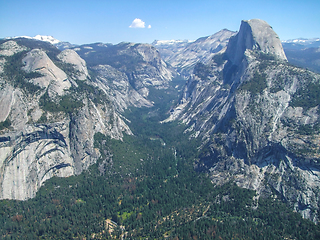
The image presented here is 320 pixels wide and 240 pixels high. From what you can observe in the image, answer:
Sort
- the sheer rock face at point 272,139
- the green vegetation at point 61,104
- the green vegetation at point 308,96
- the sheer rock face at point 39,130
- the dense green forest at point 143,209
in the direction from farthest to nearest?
the green vegetation at point 61,104, the green vegetation at point 308,96, the sheer rock face at point 39,130, the sheer rock face at point 272,139, the dense green forest at point 143,209

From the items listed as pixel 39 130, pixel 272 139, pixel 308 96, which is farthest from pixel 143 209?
pixel 308 96

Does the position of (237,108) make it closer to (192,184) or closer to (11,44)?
(192,184)

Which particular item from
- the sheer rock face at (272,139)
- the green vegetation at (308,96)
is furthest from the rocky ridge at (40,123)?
the green vegetation at (308,96)

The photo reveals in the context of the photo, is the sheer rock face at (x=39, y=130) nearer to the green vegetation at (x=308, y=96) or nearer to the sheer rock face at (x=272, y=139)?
the sheer rock face at (x=272, y=139)

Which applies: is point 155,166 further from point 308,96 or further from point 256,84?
point 308,96

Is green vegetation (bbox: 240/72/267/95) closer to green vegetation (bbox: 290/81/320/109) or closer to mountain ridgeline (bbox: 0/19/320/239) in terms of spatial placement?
mountain ridgeline (bbox: 0/19/320/239)

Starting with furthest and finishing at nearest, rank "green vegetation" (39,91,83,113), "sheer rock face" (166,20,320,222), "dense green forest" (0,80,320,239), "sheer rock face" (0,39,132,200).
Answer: "green vegetation" (39,91,83,113), "sheer rock face" (0,39,132,200), "sheer rock face" (166,20,320,222), "dense green forest" (0,80,320,239)

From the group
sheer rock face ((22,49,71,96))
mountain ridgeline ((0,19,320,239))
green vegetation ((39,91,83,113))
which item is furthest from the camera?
sheer rock face ((22,49,71,96))

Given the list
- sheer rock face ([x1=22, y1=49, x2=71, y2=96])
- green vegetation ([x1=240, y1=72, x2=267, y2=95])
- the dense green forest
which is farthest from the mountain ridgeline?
sheer rock face ([x1=22, y1=49, x2=71, y2=96])
